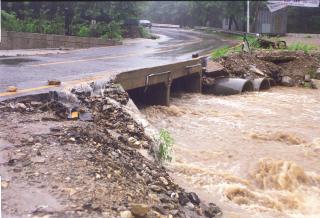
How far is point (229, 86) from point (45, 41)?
1374 centimetres

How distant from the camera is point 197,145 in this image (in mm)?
9516

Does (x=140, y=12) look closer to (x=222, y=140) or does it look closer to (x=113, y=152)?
(x=222, y=140)

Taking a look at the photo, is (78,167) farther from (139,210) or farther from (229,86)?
(229,86)

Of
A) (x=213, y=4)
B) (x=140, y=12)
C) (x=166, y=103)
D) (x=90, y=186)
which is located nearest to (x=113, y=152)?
(x=90, y=186)

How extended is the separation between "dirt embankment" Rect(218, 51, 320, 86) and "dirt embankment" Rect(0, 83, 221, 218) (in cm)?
1052

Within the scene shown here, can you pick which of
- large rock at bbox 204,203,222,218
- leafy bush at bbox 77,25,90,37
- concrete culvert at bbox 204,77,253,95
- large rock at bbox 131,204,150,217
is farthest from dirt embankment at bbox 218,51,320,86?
leafy bush at bbox 77,25,90,37

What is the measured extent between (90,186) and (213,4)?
4210cm

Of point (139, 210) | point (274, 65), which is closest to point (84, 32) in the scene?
point (274, 65)

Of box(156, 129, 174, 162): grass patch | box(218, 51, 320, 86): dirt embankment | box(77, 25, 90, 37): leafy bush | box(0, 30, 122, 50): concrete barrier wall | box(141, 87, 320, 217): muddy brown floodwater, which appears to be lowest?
box(141, 87, 320, 217): muddy brown floodwater

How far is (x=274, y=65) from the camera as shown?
19.0 meters

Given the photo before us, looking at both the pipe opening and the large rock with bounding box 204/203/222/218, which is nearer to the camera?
the large rock with bounding box 204/203/222/218

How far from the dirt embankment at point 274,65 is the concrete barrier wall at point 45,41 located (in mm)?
8148

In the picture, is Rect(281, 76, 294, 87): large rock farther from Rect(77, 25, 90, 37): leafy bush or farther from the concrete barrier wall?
Rect(77, 25, 90, 37): leafy bush

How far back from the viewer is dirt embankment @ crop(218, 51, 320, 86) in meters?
17.5
